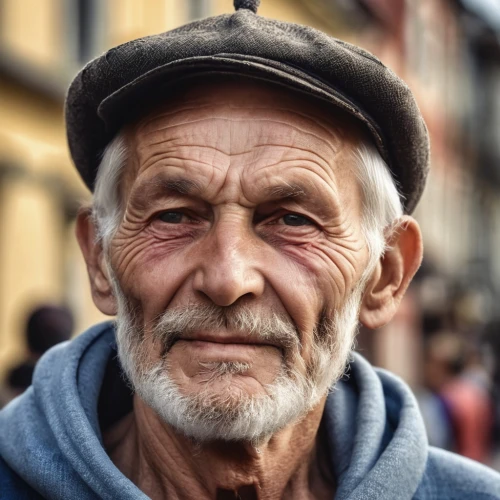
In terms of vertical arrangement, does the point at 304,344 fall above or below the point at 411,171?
below

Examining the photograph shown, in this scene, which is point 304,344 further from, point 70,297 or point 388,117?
point 70,297

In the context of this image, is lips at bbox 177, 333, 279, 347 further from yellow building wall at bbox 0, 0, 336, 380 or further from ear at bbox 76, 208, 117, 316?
yellow building wall at bbox 0, 0, 336, 380

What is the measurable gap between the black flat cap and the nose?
0.37 meters

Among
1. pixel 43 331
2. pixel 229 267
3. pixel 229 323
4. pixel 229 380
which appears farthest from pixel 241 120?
pixel 43 331

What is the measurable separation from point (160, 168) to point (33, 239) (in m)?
7.81

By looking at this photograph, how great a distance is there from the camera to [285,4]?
14.2m

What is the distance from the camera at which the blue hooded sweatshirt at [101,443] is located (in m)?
2.08

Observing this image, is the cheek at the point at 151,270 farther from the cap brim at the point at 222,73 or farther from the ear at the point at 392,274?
the ear at the point at 392,274

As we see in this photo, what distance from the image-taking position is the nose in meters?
2.06

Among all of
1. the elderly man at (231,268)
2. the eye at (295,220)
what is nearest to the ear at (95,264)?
the elderly man at (231,268)

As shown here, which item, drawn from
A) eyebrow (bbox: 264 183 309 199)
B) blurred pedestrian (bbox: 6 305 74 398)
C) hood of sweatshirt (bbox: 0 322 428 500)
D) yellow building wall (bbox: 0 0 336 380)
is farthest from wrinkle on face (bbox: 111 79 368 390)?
yellow building wall (bbox: 0 0 336 380)

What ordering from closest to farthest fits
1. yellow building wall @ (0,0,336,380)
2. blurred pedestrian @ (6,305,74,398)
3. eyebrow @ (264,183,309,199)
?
eyebrow @ (264,183,309,199) < blurred pedestrian @ (6,305,74,398) < yellow building wall @ (0,0,336,380)

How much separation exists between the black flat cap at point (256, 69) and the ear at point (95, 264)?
301 millimetres

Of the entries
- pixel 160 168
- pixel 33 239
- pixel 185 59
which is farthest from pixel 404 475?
pixel 33 239
